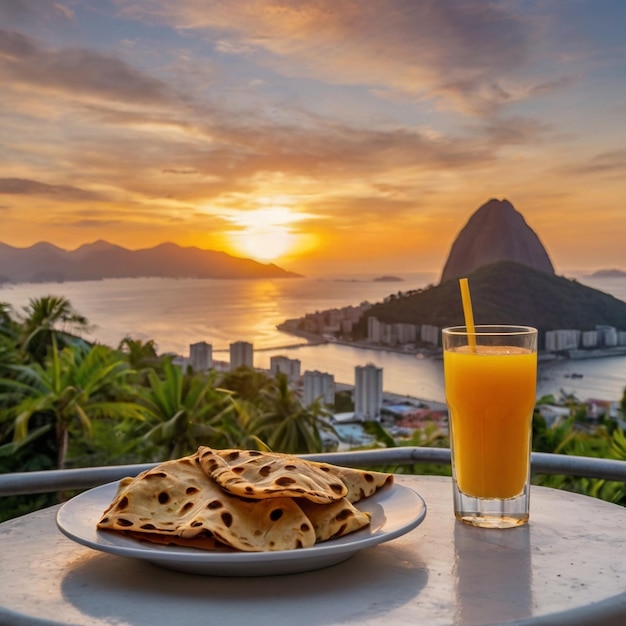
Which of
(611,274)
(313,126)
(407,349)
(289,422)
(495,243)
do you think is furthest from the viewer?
(313,126)

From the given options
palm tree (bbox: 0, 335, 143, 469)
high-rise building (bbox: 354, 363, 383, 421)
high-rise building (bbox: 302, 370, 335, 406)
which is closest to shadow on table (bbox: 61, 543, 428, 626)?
palm tree (bbox: 0, 335, 143, 469)

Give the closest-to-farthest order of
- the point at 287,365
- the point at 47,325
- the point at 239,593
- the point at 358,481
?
the point at 239,593, the point at 358,481, the point at 47,325, the point at 287,365

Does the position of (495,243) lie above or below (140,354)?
above

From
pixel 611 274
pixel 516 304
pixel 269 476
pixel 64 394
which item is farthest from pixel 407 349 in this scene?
pixel 269 476

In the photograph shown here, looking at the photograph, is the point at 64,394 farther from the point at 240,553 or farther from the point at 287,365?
the point at 240,553

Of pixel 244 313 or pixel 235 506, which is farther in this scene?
pixel 244 313

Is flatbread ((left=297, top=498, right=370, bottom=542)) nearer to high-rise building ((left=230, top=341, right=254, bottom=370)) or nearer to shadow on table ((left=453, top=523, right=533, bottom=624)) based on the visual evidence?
shadow on table ((left=453, top=523, right=533, bottom=624))
